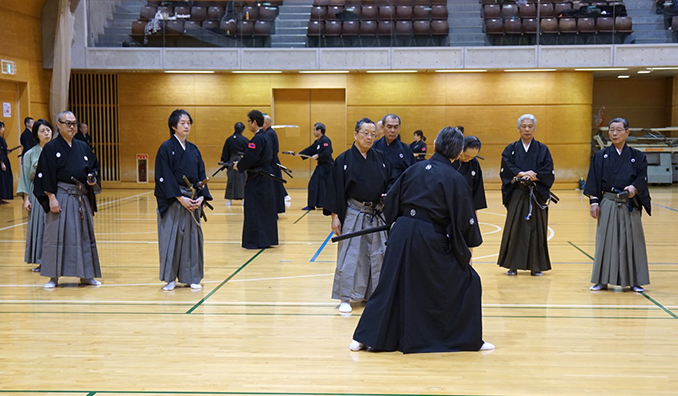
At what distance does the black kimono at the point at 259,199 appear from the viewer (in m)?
8.98

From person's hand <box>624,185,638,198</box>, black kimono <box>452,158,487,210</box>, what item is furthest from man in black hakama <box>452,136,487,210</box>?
person's hand <box>624,185,638,198</box>

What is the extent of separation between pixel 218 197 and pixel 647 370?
12448mm

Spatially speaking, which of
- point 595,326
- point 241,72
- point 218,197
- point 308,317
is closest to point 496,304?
point 595,326

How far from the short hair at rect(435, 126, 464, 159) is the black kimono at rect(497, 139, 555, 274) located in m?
2.94

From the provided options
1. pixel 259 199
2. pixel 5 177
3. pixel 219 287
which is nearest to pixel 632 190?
pixel 219 287

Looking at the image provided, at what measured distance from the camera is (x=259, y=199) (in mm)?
8992

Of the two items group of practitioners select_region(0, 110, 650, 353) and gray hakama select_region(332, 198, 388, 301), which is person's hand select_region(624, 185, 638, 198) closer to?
group of practitioners select_region(0, 110, 650, 353)

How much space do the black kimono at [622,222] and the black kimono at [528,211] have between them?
817 millimetres

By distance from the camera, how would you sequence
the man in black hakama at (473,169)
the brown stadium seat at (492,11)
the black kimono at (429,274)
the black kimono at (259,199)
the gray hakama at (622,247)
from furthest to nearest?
1. the brown stadium seat at (492,11)
2. the black kimono at (259,199)
3. the gray hakama at (622,247)
4. the man in black hakama at (473,169)
5. the black kimono at (429,274)

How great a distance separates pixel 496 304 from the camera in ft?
20.1

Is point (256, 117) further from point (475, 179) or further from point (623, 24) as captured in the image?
point (623, 24)

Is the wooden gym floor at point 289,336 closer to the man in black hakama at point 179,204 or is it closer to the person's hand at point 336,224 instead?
the man in black hakama at point 179,204

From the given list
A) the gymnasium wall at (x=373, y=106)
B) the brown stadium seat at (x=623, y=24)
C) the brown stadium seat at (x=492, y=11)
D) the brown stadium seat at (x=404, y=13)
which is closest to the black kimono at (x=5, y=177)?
the gymnasium wall at (x=373, y=106)

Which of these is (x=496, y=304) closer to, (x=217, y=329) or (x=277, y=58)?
(x=217, y=329)
